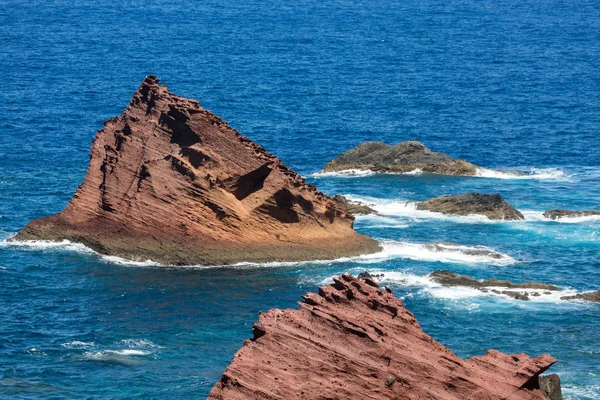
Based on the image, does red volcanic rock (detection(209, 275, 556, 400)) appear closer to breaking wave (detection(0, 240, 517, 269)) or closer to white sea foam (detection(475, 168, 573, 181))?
breaking wave (detection(0, 240, 517, 269))

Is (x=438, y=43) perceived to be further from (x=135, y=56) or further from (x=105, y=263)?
(x=105, y=263)

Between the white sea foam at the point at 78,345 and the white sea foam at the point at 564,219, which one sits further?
the white sea foam at the point at 564,219

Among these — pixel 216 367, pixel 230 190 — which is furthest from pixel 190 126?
pixel 216 367

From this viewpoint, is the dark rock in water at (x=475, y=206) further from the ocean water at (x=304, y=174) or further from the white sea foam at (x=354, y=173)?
the white sea foam at (x=354, y=173)

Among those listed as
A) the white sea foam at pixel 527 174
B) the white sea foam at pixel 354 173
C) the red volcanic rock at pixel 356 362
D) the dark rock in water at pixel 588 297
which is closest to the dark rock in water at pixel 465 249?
the dark rock in water at pixel 588 297

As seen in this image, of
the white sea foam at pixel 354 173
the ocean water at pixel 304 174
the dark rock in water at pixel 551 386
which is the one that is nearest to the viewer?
the dark rock in water at pixel 551 386

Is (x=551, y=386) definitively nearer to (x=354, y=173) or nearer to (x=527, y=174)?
(x=354, y=173)

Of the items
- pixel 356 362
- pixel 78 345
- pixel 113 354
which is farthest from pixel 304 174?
pixel 356 362
